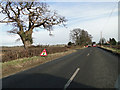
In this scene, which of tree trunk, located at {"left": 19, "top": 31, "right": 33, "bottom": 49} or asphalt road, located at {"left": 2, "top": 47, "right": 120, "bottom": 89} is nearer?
asphalt road, located at {"left": 2, "top": 47, "right": 120, "bottom": 89}

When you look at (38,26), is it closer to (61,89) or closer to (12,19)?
(12,19)

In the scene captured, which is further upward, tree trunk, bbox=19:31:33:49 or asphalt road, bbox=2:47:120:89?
tree trunk, bbox=19:31:33:49

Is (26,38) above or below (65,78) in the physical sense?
above

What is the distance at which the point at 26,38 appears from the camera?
22719mm

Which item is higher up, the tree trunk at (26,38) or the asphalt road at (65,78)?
the tree trunk at (26,38)

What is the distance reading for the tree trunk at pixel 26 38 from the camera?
73.3 ft

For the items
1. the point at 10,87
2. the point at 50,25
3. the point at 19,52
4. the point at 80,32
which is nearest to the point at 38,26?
the point at 50,25

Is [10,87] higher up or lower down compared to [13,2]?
lower down

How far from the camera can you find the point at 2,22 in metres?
20.6

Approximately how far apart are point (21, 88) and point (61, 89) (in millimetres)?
1630

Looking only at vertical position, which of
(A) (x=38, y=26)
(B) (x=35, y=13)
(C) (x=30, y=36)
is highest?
(B) (x=35, y=13)

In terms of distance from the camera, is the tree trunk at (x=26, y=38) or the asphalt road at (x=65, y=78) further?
the tree trunk at (x=26, y=38)

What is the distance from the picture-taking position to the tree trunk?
22334 mm

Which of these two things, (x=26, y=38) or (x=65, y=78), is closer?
(x=65, y=78)
